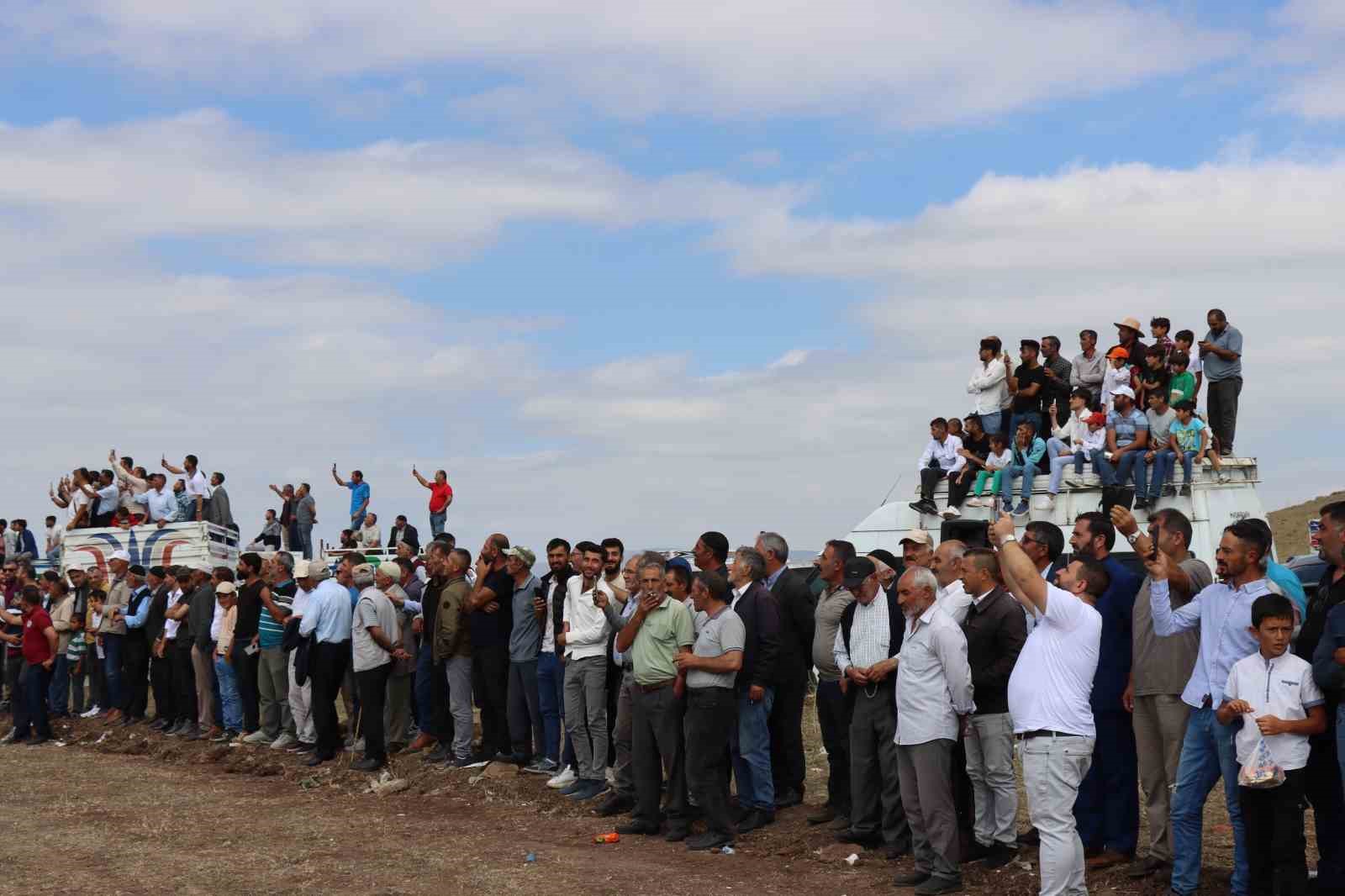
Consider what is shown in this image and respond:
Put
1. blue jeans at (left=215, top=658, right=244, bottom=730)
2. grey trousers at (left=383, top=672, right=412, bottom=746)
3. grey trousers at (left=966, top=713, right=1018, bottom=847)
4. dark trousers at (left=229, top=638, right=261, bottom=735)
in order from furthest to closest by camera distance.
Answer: blue jeans at (left=215, top=658, right=244, bottom=730), dark trousers at (left=229, top=638, right=261, bottom=735), grey trousers at (left=383, top=672, right=412, bottom=746), grey trousers at (left=966, top=713, right=1018, bottom=847)

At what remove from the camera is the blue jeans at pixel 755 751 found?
35.9ft

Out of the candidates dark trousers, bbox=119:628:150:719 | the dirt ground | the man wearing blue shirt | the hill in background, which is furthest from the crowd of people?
the hill in background

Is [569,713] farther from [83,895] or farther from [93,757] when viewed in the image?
[93,757]

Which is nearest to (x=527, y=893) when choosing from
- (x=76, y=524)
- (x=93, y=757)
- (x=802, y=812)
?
(x=802, y=812)

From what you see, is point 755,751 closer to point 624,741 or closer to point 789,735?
point 789,735

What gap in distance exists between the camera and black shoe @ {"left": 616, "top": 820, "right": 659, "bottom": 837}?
11094 mm

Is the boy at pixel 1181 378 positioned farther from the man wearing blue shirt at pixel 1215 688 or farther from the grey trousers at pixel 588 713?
the man wearing blue shirt at pixel 1215 688

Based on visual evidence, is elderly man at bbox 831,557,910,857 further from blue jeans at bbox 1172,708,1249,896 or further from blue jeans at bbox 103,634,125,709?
blue jeans at bbox 103,634,125,709

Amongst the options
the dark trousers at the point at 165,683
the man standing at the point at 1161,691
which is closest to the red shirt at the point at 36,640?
the dark trousers at the point at 165,683

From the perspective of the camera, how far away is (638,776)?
11141mm

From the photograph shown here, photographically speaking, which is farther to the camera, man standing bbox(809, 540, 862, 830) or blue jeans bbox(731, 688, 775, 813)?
blue jeans bbox(731, 688, 775, 813)

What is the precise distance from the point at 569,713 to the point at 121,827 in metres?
3.93

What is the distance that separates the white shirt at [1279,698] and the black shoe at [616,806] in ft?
18.4

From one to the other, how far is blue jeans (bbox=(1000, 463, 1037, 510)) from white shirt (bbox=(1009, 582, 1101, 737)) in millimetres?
10057
